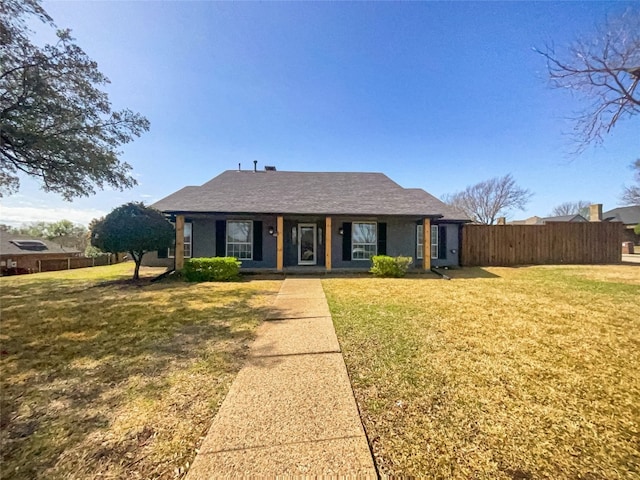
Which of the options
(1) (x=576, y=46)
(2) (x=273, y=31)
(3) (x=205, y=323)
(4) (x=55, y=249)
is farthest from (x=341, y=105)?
(4) (x=55, y=249)

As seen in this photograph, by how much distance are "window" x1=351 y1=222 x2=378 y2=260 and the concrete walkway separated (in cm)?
877

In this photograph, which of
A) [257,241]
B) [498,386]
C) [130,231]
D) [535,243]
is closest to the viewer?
[498,386]

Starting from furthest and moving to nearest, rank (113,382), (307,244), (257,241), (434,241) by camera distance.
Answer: (434,241)
(307,244)
(257,241)
(113,382)

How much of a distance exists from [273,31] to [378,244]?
30.5 feet

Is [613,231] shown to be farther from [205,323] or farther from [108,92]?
[108,92]

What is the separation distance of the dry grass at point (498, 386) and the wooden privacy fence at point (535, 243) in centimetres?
771

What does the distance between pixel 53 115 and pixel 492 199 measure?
137 ft

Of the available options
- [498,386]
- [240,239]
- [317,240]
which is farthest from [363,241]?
[498,386]

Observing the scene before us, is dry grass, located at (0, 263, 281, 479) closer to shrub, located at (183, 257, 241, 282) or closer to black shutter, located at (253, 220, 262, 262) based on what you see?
shrub, located at (183, 257, 241, 282)

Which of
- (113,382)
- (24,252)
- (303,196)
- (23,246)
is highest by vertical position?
(303,196)

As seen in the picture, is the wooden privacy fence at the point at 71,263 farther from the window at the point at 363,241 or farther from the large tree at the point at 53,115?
the window at the point at 363,241

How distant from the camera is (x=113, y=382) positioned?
2996mm

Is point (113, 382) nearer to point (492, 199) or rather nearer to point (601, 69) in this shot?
point (601, 69)

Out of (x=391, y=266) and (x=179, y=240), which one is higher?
(x=179, y=240)
